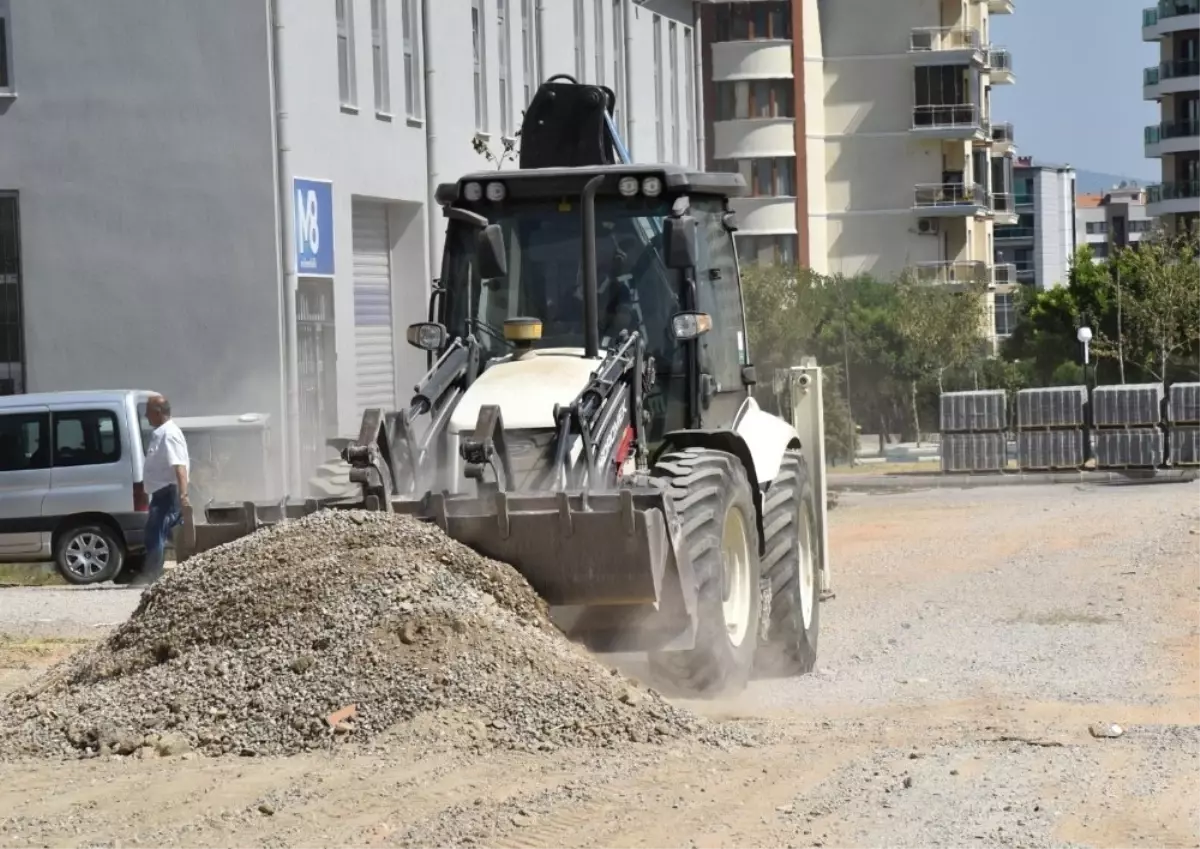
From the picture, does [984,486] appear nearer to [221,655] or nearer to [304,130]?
[304,130]

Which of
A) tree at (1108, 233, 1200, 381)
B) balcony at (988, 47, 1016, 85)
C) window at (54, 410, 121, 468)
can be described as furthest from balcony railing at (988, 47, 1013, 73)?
window at (54, 410, 121, 468)

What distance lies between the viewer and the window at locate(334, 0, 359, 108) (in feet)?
99.1

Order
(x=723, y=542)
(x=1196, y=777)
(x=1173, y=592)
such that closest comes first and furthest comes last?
(x=1196, y=777) < (x=723, y=542) < (x=1173, y=592)

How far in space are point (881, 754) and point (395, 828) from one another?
7.92ft

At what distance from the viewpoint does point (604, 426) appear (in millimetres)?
10953

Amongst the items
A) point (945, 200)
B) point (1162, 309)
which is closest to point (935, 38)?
point (945, 200)

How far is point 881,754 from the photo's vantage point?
902 centimetres

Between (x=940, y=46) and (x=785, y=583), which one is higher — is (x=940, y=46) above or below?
above

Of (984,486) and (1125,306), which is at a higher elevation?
Result: (1125,306)

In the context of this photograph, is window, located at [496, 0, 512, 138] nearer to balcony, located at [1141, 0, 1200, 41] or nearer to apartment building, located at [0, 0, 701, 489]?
apartment building, located at [0, 0, 701, 489]

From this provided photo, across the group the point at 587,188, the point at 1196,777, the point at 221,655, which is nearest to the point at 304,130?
the point at 587,188

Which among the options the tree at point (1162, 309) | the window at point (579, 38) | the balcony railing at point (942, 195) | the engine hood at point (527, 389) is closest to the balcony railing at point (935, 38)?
the balcony railing at point (942, 195)

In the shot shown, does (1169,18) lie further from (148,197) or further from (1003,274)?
(148,197)

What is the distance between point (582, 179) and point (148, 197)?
54.1 feet
